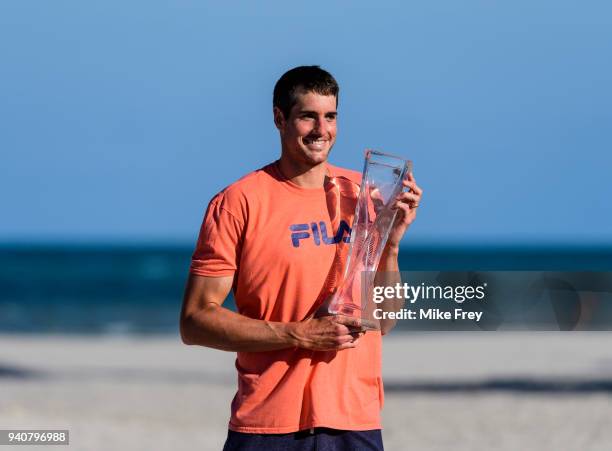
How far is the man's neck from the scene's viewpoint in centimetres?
416

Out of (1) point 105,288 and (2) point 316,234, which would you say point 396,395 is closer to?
(2) point 316,234

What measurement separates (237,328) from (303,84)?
2.67ft

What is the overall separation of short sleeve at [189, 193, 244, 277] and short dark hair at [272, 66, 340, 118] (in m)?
0.39

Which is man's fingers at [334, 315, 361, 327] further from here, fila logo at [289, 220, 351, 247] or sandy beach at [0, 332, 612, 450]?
sandy beach at [0, 332, 612, 450]

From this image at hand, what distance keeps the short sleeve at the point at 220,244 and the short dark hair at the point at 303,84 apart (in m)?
0.39

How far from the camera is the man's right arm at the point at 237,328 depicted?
12.9ft

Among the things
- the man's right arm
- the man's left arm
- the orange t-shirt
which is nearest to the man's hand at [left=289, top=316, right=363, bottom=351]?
the man's right arm

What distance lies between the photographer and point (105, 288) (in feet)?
169

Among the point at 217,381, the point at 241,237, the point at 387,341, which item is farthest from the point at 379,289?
the point at 387,341

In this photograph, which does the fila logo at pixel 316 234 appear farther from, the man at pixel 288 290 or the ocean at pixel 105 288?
the ocean at pixel 105 288

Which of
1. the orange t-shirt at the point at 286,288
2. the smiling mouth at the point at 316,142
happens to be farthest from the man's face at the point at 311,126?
the orange t-shirt at the point at 286,288

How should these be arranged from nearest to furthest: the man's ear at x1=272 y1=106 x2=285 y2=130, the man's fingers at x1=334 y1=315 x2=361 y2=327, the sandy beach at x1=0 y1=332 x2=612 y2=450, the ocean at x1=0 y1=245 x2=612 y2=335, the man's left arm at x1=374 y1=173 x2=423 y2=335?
the man's fingers at x1=334 y1=315 x2=361 y2=327 < the man's left arm at x1=374 y1=173 x2=423 y2=335 < the man's ear at x1=272 y1=106 x2=285 y2=130 < the sandy beach at x1=0 y1=332 x2=612 y2=450 < the ocean at x1=0 y1=245 x2=612 y2=335

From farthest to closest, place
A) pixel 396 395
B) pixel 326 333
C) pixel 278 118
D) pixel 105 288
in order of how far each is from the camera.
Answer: pixel 105 288 → pixel 396 395 → pixel 278 118 → pixel 326 333

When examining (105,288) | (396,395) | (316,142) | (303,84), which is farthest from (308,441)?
(105,288)
